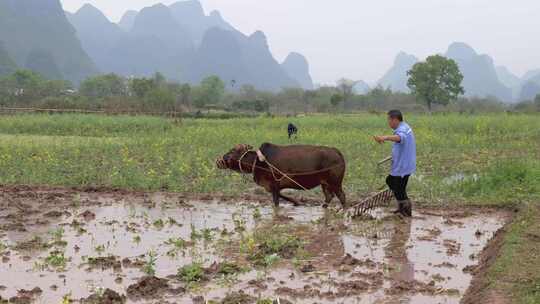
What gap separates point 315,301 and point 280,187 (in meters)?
4.59

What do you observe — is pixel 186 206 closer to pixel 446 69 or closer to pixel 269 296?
pixel 269 296

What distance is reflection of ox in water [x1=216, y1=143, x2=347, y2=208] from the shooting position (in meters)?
9.49

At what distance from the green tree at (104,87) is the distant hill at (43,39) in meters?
51.7

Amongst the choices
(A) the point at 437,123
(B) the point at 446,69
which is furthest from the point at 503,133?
(B) the point at 446,69

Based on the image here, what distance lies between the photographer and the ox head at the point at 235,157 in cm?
997

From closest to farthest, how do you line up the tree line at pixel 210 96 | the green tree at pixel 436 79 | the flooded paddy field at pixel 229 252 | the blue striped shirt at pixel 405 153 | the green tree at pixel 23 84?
the flooded paddy field at pixel 229 252
the blue striped shirt at pixel 405 153
the tree line at pixel 210 96
the green tree at pixel 23 84
the green tree at pixel 436 79

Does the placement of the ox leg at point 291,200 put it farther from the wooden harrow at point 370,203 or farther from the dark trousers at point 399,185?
the dark trousers at point 399,185

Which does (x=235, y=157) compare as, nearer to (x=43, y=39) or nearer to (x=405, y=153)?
(x=405, y=153)

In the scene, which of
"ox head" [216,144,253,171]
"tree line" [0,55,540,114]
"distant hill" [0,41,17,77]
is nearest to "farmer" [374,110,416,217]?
"ox head" [216,144,253,171]

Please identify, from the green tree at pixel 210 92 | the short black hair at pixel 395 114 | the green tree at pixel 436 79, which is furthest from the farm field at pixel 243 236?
the green tree at pixel 210 92

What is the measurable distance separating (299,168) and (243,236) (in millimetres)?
2151

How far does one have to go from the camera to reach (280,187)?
9.86m

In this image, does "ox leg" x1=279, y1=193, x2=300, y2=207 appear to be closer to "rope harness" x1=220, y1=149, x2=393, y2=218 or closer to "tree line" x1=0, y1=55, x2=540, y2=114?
Answer: "rope harness" x1=220, y1=149, x2=393, y2=218

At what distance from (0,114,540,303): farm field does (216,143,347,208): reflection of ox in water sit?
492mm
